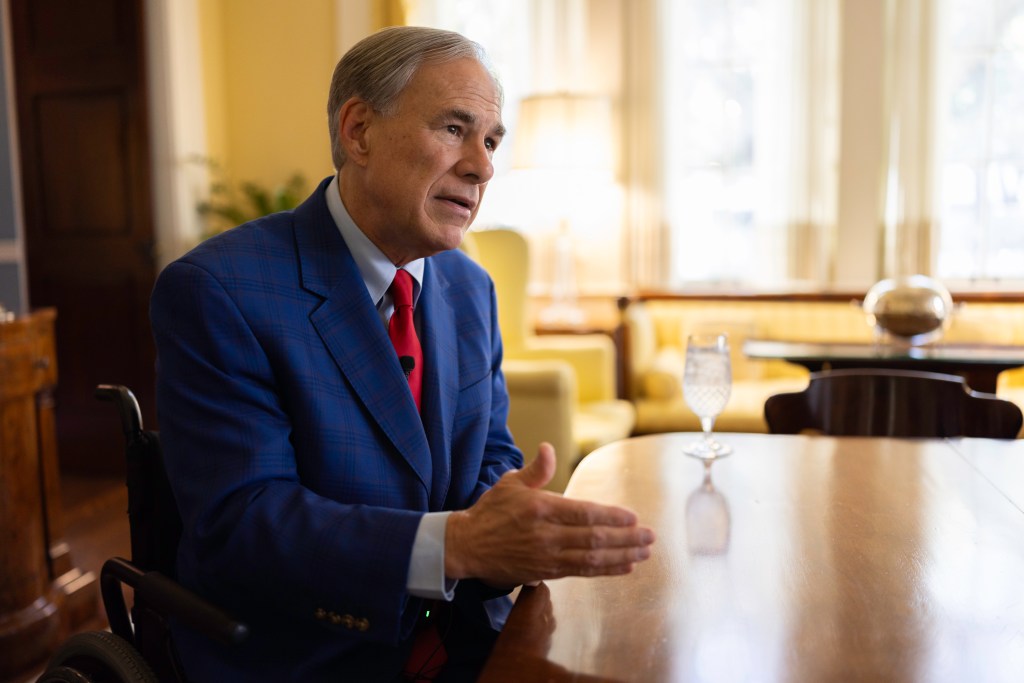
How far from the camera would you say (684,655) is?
75cm

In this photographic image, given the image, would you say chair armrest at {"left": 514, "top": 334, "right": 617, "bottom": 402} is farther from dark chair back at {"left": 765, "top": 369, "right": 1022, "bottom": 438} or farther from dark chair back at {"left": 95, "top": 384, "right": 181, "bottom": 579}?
dark chair back at {"left": 95, "top": 384, "right": 181, "bottom": 579}

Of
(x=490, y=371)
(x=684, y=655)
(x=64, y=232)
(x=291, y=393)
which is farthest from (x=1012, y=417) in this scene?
(x=64, y=232)

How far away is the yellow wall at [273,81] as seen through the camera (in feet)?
17.7

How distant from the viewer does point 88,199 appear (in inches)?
184

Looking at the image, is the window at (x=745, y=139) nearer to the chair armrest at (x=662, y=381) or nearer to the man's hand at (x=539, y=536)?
the chair armrest at (x=662, y=381)

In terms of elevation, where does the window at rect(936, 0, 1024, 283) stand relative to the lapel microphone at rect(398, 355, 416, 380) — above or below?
above

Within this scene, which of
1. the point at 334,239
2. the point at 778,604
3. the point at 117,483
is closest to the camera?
the point at 778,604

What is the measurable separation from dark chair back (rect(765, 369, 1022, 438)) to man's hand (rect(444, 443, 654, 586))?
1.08 m

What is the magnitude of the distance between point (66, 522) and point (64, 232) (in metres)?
1.71

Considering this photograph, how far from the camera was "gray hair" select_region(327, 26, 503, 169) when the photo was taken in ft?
3.82

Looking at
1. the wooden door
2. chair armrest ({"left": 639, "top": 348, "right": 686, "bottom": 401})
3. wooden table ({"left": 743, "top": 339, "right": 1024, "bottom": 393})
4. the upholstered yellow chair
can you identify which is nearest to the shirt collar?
the upholstered yellow chair

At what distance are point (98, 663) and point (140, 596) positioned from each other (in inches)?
3.6

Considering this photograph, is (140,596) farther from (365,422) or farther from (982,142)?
(982,142)

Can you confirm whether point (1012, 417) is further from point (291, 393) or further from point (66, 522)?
point (66, 522)
